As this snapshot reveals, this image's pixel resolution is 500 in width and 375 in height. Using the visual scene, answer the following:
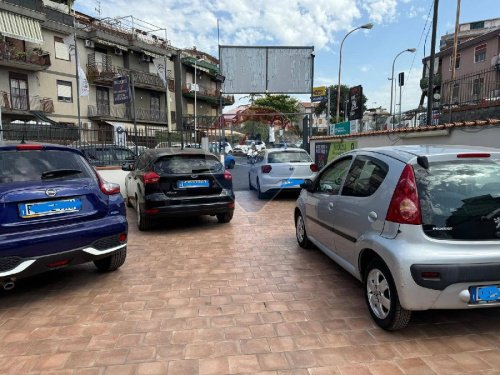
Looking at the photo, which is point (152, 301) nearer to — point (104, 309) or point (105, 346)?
point (104, 309)

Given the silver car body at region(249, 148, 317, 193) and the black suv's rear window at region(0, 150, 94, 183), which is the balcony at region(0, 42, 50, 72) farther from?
the black suv's rear window at region(0, 150, 94, 183)

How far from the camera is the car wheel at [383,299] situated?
296 centimetres

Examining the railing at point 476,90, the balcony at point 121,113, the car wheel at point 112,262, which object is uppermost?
the balcony at point 121,113

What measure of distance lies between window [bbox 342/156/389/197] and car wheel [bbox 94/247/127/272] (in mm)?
2789

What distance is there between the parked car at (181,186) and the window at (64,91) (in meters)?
24.3

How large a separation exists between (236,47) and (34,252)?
12.1 metres

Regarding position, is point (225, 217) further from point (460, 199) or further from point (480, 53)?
point (480, 53)

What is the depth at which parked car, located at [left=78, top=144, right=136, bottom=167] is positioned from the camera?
1043 centimetres

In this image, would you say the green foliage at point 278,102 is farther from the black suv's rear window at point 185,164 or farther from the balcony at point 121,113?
the black suv's rear window at point 185,164

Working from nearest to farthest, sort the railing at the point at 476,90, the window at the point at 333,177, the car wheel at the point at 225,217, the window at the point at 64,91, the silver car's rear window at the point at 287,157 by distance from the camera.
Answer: the window at the point at 333,177 → the car wheel at the point at 225,217 → the railing at the point at 476,90 → the silver car's rear window at the point at 287,157 → the window at the point at 64,91

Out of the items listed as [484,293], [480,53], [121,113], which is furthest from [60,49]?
[480,53]

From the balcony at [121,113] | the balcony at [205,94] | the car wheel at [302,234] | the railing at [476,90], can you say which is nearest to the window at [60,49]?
the balcony at [121,113]

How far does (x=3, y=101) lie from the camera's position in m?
23.5

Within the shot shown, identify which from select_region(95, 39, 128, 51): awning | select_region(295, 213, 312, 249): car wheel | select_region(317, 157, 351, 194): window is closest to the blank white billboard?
select_region(295, 213, 312, 249): car wheel
